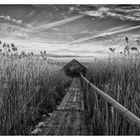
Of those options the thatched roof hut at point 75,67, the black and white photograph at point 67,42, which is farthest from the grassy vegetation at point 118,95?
the thatched roof hut at point 75,67

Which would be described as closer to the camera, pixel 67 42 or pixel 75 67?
pixel 67 42

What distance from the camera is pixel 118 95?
1887mm

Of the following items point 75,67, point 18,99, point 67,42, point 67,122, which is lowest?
point 67,122

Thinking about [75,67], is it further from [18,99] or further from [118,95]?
[118,95]

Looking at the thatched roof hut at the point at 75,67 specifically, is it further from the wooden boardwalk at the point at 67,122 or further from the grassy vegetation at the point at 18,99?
the wooden boardwalk at the point at 67,122

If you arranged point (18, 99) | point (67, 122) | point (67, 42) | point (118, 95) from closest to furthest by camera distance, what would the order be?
point (118, 95) → point (18, 99) → point (67, 122) → point (67, 42)

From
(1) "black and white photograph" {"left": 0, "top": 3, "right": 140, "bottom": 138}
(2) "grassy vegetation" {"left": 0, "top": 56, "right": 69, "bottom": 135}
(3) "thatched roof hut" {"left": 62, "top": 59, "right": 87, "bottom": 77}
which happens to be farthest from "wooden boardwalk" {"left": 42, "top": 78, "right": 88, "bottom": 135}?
(3) "thatched roof hut" {"left": 62, "top": 59, "right": 87, "bottom": 77}

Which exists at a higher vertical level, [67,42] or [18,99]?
[67,42]

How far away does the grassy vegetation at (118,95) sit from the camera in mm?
1808

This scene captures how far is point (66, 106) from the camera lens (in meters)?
2.96

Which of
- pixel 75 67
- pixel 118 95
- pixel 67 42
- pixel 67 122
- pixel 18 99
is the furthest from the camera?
pixel 75 67

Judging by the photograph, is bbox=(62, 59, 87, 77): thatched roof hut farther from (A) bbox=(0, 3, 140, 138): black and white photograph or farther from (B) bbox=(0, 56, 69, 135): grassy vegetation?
(B) bbox=(0, 56, 69, 135): grassy vegetation

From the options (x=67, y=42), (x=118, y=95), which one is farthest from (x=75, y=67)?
(x=118, y=95)
